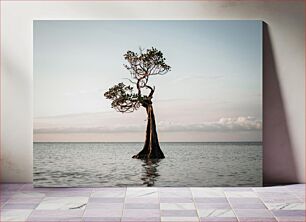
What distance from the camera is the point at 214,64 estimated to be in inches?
234

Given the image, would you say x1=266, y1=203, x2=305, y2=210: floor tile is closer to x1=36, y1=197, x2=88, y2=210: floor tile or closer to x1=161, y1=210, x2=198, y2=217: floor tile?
x1=161, y1=210, x2=198, y2=217: floor tile

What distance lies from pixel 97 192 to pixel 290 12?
2.60 meters

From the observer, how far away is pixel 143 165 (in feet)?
19.2

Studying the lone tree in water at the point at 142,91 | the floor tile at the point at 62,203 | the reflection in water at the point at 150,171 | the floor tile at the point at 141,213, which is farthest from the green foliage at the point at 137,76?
the floor tile at the point at 141,213

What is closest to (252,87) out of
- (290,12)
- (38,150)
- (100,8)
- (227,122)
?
(227,122)

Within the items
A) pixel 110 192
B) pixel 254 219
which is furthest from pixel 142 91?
pixel 254 219

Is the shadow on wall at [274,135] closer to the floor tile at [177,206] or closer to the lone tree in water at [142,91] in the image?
the lone tree in water at [142,91]

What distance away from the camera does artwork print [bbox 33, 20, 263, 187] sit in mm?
5867

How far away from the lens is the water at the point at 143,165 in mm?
5840

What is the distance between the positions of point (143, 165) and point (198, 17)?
61.6 inches

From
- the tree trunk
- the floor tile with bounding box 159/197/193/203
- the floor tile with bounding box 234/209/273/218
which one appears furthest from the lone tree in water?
the floor tile with bounding box 234/209/273/218

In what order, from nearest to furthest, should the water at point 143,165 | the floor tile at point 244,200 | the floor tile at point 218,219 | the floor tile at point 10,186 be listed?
the floor tile at point 218,219 → the floor tile at point 244,200 → the floor tile at point 10,186 → the water at point 143,165

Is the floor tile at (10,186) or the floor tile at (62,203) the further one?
the floor tile at (10,186)

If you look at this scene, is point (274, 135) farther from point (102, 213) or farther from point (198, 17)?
point (102, 213)
